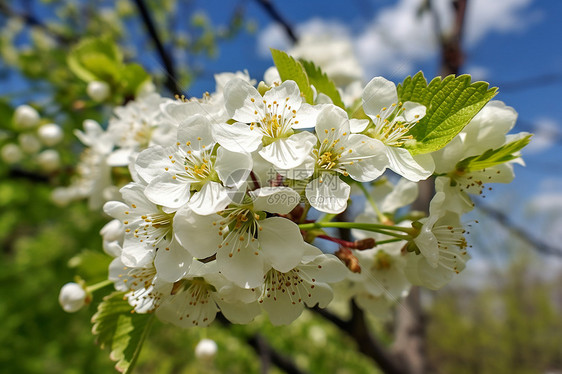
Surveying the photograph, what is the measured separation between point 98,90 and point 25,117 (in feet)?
2.05

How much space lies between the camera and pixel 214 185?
75 centimetres

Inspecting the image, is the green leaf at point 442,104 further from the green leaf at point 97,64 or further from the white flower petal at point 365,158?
the green leaf at point 97,64

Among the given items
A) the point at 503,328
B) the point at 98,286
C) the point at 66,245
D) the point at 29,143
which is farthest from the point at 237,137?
the point at 503,328

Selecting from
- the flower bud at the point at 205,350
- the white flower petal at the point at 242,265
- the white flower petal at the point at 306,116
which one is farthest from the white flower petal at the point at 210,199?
the flower bud at the point at 205,350

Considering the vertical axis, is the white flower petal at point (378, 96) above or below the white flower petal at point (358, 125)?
above

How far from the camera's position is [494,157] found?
86 centimetres

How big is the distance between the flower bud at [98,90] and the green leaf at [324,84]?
119 cm

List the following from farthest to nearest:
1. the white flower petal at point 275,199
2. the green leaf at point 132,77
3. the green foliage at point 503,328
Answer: the green foliage at point 503,328 → the green leaf at point 132,77 → the white flower petal at point 275,199

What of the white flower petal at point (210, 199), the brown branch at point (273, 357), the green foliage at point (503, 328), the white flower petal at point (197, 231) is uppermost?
the white flower petal at point (210, 199)

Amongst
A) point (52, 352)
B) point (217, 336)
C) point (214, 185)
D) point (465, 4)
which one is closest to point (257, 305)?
point (214, 185)

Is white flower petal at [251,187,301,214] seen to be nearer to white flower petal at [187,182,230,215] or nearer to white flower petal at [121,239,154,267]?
white flower petal at [187,182,230,215]

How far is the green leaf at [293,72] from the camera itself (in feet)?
2.79

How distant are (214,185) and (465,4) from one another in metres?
2.32

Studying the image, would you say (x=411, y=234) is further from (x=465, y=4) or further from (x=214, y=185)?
(x=465, y=4)
